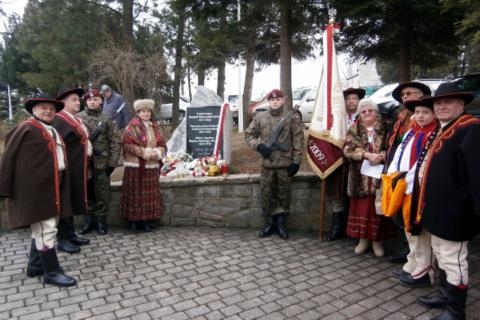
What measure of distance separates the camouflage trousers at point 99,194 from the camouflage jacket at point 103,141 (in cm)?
13

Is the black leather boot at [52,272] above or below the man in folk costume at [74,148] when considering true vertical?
below

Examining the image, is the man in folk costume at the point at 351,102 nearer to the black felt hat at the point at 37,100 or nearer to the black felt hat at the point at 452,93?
the black felt hat at the point at 452,93

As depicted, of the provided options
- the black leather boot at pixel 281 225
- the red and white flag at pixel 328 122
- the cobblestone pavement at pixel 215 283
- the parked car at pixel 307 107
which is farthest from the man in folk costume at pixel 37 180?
the parked car at pixel 307 107

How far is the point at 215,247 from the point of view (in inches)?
194

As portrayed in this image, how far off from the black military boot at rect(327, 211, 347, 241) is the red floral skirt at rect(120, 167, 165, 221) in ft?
7.25

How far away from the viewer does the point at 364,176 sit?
14.6 feet

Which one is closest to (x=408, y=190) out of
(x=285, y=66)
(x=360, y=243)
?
(x=360, y=243)

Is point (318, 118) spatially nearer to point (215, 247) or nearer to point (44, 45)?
point (215, 247)

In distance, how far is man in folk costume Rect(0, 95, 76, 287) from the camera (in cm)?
377

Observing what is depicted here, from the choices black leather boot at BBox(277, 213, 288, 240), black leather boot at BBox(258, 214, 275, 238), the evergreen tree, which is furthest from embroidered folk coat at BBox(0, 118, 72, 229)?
the evergreen tree

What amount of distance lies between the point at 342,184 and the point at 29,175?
323 centimetres

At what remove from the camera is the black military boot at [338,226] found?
16.8ft

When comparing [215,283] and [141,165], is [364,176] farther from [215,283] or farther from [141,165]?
[141,165]

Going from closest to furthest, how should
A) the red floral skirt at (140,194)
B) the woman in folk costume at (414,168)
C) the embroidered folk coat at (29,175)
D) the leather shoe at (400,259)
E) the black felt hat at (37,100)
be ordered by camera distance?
the woman in folk costume at (414,168)
the embroidered folk coat at (29,175)
the black felt hat at (37,100)
the leather shoe at (400,259)
the red floral skirt at (140,194)
